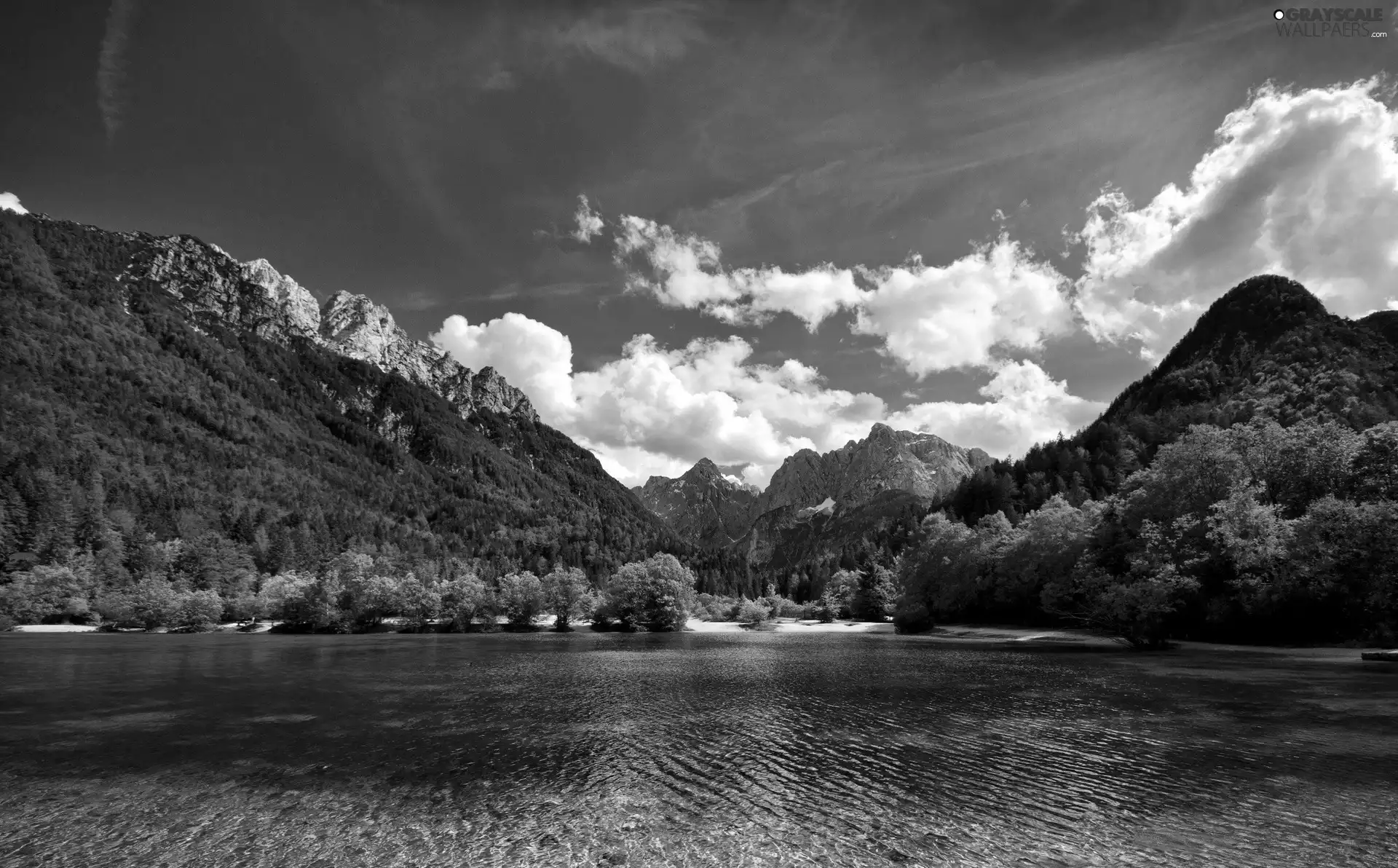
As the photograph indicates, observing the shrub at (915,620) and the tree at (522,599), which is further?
the tree at (522,599)

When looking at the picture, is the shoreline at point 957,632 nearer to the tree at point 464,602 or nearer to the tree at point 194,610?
the tree at point 194,610

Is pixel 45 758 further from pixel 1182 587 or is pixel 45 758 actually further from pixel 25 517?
pixel 25 517

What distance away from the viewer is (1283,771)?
23688 mm

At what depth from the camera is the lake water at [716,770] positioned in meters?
17.9

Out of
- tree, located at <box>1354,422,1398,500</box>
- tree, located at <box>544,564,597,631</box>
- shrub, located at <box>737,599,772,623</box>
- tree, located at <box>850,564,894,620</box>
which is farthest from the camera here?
shrub, located at <box>737,599,772,623</box>

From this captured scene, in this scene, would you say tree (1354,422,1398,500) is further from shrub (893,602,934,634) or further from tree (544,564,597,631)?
tree (544,564,597,631)

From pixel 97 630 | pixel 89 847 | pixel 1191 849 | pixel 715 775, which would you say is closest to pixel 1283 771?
pixel 1191 849

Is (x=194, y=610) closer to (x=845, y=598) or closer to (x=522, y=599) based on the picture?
(x=522, y=599)

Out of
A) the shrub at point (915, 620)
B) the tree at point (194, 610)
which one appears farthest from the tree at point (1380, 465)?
the tree at point (194, 610)

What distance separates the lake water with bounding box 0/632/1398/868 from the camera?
58.7 ft

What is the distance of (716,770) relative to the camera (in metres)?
25.9

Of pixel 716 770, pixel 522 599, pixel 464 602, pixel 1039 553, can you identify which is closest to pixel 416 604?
pixel 464 602

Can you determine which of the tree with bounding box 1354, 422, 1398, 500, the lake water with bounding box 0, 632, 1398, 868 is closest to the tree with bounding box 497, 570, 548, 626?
the lake water with bounding box 0, 632, 1398, 868

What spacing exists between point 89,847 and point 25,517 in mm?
185454
